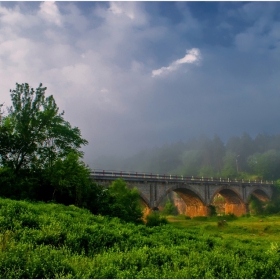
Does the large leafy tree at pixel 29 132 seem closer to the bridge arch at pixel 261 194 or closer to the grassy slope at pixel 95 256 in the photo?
the grassy slope at pixel 95 256

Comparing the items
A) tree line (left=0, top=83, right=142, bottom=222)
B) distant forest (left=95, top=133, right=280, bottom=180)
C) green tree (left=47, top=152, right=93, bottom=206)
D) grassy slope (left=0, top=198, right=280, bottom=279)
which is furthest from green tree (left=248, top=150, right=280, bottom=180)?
grassy slope (left=0, top=198, right=280, bottom=279)

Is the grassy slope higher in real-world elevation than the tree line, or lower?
lower

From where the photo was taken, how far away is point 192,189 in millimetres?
64375

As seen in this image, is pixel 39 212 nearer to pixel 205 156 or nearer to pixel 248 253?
pixel 248 253

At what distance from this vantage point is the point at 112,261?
39.3 feet

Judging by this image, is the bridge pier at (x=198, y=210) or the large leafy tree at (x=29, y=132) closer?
the large leafy tree at (x=29, y=132)

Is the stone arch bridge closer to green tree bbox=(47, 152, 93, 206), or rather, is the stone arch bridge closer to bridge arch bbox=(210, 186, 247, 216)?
bridge arch bbox=(210, 186, 247, 216)

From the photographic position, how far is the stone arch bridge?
5069 cm

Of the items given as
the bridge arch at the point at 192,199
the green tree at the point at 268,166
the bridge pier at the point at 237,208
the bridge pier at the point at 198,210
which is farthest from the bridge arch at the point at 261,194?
the bridge arch at the point at 192,199

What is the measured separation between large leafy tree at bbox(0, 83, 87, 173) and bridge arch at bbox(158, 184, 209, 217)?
34.2m

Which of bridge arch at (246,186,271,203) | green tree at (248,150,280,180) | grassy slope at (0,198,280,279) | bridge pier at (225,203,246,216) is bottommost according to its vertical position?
bridge pier at (225,203,246,216)

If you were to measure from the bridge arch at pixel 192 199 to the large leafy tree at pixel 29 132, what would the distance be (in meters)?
34.2

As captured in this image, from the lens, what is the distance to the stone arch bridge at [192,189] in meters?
50.7

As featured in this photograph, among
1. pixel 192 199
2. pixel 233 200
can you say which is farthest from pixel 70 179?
pixel 233 200
